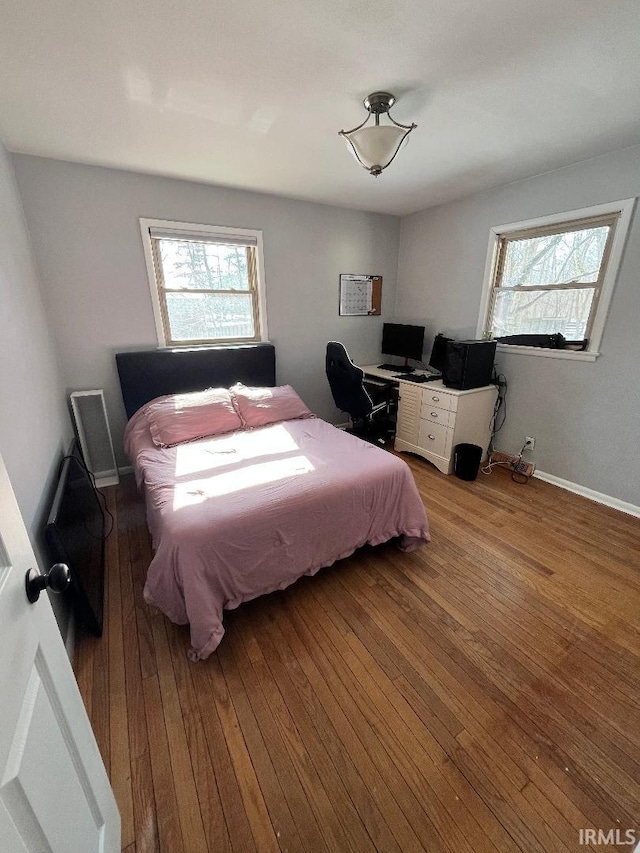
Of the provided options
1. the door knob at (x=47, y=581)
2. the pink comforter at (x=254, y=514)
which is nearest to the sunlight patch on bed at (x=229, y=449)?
the pink comforter at (x=254, y=514)

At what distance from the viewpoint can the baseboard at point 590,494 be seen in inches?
98.6

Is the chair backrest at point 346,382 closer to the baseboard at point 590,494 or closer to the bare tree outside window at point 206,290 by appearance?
the bare tree outside window at point 206,290

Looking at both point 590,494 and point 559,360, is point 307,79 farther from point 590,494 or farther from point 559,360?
point 590,494

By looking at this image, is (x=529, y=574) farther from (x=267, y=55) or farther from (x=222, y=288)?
(x=222, y=288)

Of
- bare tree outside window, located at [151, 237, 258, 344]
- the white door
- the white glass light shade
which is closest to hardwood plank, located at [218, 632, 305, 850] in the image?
the white door

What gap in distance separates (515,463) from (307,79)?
121 inches

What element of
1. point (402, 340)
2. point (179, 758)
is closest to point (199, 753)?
point (179, 758)

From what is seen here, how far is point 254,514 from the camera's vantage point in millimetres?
1578

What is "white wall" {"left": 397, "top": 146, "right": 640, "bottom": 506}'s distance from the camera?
2.34 metres

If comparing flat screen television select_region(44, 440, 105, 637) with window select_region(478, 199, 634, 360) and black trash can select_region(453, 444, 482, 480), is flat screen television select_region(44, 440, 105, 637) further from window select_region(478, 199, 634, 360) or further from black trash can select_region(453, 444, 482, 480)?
window select_region(478, 199, 634, 360)

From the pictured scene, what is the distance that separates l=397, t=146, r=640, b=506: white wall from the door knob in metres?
3.25

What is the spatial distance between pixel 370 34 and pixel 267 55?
1.38 ft

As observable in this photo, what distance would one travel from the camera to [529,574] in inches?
77.2

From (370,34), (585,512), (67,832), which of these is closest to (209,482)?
(67,832)
